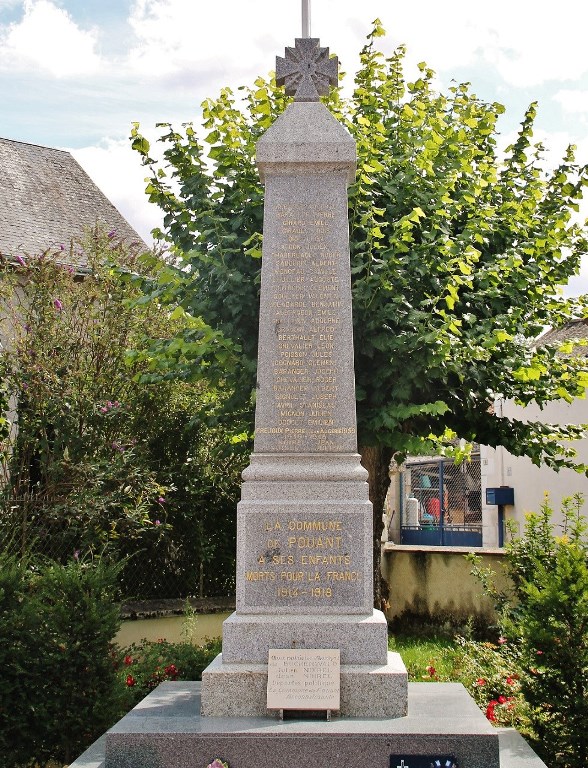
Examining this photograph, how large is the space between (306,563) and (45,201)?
15229 millimetres

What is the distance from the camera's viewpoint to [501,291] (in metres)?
9.21

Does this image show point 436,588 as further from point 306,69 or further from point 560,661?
point 306,69

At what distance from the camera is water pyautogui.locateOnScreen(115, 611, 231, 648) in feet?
34.8

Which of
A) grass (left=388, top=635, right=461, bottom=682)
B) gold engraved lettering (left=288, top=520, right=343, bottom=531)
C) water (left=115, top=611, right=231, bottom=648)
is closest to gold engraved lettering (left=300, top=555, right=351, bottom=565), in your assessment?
gold engraved lettering (left=288, top=520, right=343, bottom=531)


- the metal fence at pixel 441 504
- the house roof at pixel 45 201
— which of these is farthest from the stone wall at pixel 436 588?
the metal fence at pixel 441 504

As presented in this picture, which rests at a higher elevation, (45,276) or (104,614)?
(45,276)

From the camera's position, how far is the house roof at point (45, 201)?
690 inches

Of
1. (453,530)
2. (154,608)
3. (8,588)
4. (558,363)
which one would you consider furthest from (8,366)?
(453,530)

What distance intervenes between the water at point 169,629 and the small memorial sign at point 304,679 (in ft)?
16.0

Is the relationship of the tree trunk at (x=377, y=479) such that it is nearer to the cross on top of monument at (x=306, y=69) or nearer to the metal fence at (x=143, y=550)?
the metal fence at (x=143, y=550)

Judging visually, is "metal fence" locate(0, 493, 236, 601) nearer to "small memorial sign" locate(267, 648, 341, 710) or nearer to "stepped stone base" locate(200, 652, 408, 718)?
"stepped stone base" locate(200, 652, 408, 718)

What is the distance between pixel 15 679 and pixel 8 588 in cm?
67

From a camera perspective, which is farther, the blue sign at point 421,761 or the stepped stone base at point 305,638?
the stepped stone base at point 305,638

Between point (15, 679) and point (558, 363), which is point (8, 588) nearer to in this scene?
point (15, 679)
